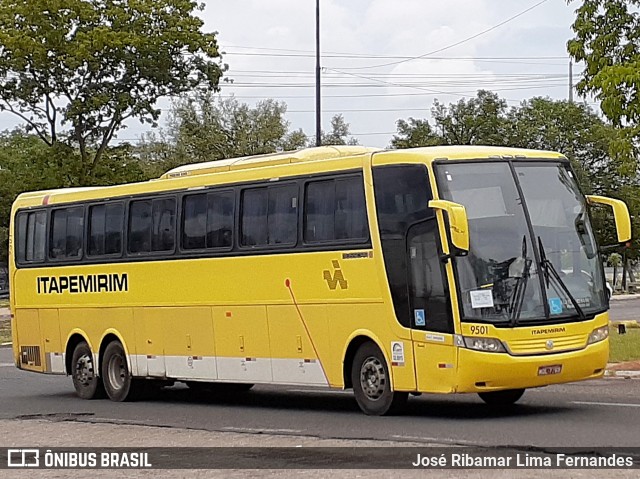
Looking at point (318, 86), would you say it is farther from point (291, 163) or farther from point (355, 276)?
point (355, 276)

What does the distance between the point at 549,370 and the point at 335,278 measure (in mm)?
3110

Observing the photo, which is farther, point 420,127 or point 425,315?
point 420,127

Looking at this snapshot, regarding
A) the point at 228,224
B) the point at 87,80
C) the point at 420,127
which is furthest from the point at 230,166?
the point at 420,127

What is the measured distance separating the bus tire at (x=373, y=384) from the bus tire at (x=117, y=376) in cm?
555

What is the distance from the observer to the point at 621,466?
10734 mm

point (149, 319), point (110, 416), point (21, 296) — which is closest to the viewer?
point (110, 416)

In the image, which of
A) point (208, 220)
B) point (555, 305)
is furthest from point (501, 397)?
point (208, 220)

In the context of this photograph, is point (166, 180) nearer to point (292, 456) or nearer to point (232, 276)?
point (232, 276)

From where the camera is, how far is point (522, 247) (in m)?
15.1

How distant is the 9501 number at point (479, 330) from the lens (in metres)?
14.7

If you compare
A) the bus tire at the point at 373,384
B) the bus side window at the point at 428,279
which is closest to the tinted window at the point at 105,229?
the bus tire at the point at 373,384

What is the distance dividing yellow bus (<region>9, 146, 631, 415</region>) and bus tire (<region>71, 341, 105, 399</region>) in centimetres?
4

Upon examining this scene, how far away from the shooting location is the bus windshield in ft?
48.8

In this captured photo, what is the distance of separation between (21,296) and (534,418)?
36.7 feet
